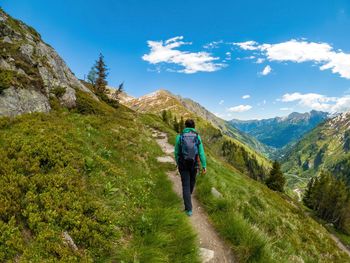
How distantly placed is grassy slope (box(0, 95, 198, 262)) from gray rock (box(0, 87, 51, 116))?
3.68 meters

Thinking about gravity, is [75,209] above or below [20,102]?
below

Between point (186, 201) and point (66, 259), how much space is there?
500 centimetres

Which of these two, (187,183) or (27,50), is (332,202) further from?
(27,50)

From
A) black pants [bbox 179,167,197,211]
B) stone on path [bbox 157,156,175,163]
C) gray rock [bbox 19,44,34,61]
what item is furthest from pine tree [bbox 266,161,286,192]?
black pants [bbox 179,167,197,211]

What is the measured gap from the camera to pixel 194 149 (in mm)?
8594

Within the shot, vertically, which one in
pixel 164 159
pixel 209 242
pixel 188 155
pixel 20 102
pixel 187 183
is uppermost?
pixel 20 102

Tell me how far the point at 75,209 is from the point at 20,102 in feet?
41.3

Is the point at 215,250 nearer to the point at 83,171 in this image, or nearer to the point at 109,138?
the point at 83,171

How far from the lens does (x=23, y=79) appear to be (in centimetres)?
1858

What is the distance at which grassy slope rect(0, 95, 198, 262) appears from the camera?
5.42 meters

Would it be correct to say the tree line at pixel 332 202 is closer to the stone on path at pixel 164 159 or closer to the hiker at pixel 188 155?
the stone on path at pixel 164 159

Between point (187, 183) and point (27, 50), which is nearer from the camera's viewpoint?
point (187, 183)

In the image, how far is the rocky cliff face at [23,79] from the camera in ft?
50.1

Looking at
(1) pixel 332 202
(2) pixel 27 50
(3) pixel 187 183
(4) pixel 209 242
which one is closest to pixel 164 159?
(3) pixel 187 183
